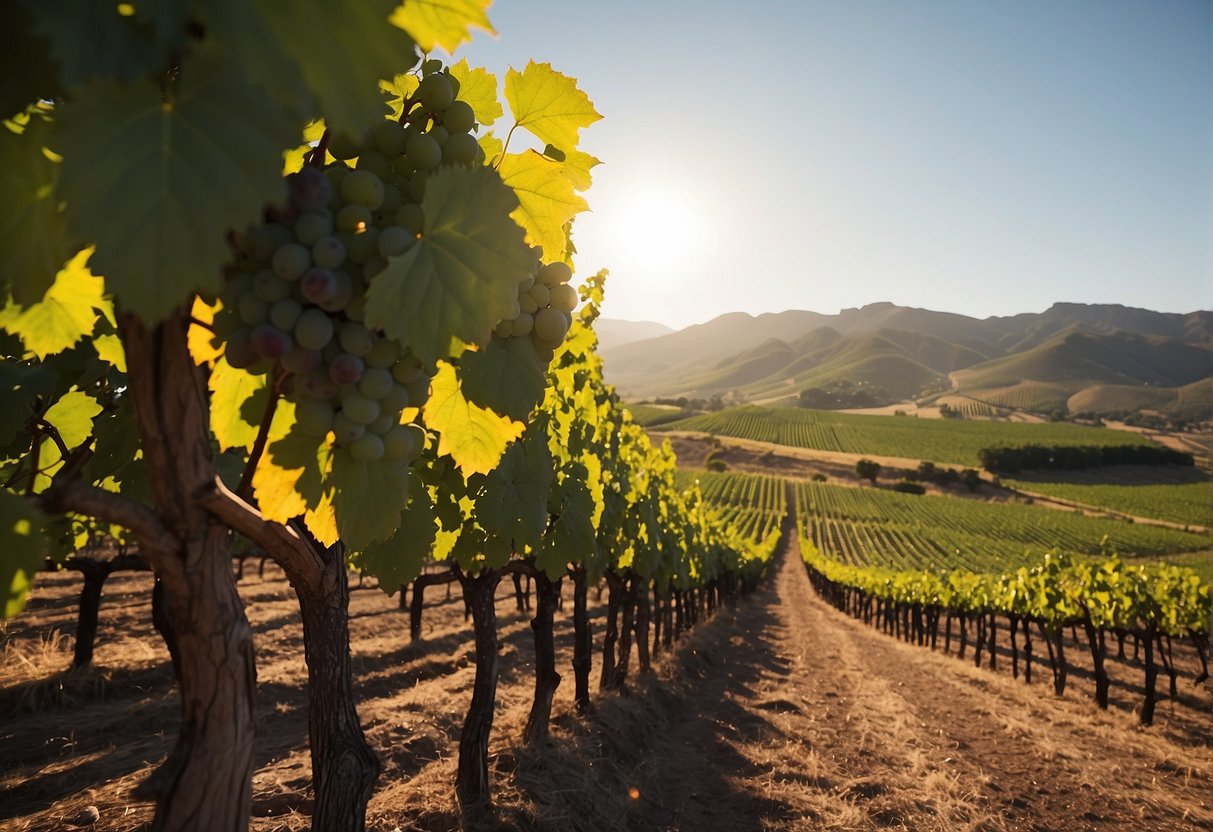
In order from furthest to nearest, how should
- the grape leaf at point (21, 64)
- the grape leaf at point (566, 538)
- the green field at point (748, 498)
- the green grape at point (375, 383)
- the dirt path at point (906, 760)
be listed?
the green field at point (748, 498)
the dirt path at point (906, 760)
the grape leaf at point (566, 538)
the green grape at point (375, 383)
the grape leaf at point (21, 64)

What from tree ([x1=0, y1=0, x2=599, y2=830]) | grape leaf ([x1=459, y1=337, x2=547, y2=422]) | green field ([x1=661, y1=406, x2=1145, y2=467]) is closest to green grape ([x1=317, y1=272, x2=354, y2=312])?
tree ([x1=0, y1=0, x2=599, y2=830])

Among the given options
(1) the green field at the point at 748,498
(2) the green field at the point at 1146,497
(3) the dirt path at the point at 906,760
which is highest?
(3) the dirt path at the point at 906,760

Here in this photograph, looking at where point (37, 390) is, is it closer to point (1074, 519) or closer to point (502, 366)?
point (502, 366)

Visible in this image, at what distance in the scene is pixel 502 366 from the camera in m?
Result: 1.38

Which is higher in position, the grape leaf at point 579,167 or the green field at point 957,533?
the grape leaf at point 579,167

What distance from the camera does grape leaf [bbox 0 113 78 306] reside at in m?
0.93

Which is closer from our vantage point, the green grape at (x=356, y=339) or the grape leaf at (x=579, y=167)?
the green grape at (x=356, y=339)

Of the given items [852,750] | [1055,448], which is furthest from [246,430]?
[1055,448]

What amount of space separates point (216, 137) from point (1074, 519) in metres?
77.5

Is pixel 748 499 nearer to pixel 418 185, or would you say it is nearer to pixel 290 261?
pixel 418 185

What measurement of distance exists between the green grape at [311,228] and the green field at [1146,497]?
87917 mm

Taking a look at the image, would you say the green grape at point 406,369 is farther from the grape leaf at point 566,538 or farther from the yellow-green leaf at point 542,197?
the grape leaf at point 566,538

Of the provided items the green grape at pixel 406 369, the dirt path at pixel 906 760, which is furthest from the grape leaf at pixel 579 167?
the dirt path at pixel 906 760

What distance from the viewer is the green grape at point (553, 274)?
4.77 feet
